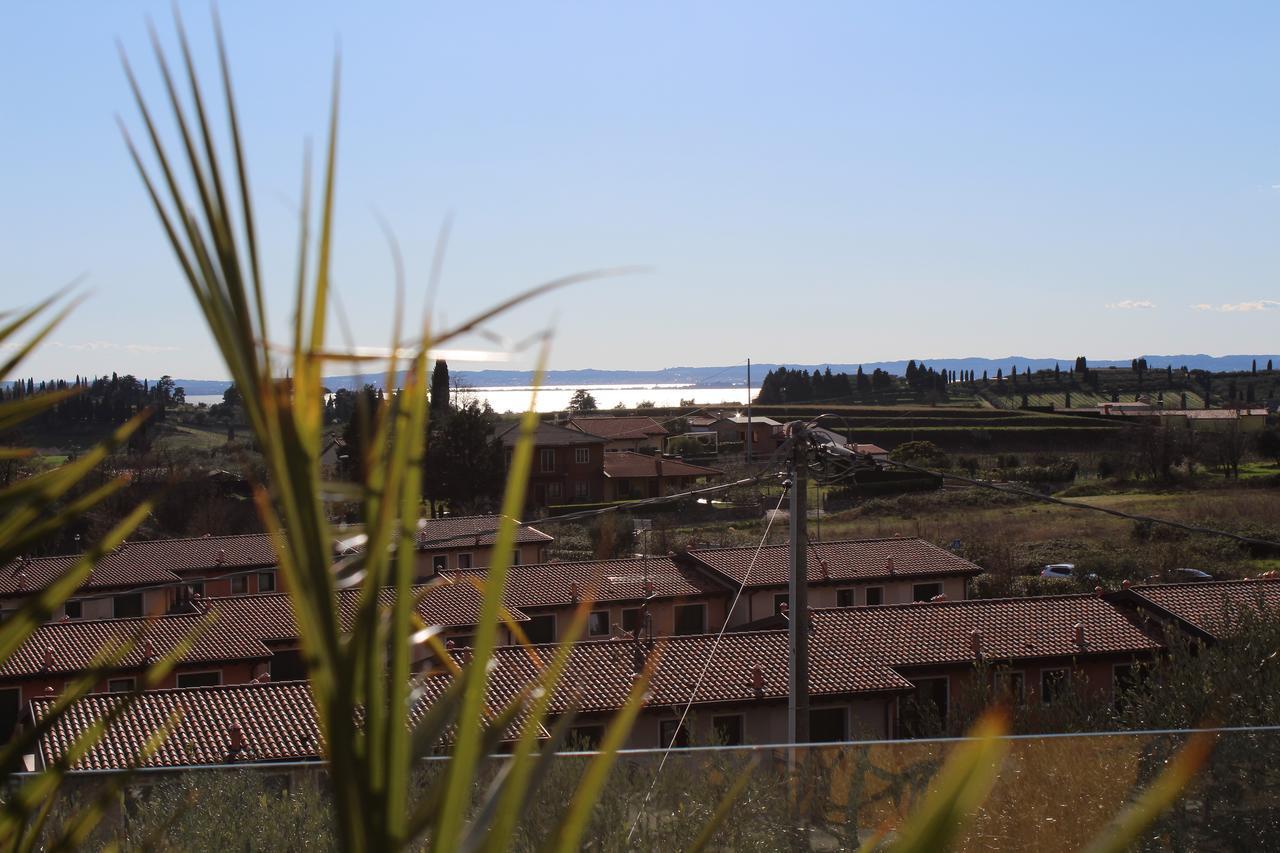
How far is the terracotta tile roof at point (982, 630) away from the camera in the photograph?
16.8 m

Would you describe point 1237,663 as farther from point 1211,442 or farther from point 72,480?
point 1211,442

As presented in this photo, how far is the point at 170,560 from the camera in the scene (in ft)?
84.6

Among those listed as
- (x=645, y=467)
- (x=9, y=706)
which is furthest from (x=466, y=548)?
(x=645, y=467)

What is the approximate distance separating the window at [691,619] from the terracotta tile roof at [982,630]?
148 inches

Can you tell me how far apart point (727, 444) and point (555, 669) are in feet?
187

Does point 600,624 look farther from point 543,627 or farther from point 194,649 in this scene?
point 194,649

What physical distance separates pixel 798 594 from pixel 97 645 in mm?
13330

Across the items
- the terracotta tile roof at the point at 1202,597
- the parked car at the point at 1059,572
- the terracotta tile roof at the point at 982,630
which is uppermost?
the terracotta tile roof at the point at 1202,597

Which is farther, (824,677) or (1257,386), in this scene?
(1257,386)

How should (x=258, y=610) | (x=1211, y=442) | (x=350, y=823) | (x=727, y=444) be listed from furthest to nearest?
(x=727, y=444) < (x=1211, y=442) < (x=258, y=610) < (x=350, y=823)

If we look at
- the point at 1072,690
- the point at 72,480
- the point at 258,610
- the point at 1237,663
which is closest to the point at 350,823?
the point at 72,480

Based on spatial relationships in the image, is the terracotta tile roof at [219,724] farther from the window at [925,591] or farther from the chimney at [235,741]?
the window at [925,591]

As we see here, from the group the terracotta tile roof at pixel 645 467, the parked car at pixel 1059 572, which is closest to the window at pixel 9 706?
the parked car at pixel 1059 572

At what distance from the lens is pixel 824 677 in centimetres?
1535
